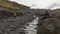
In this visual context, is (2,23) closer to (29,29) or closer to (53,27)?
(29,29)

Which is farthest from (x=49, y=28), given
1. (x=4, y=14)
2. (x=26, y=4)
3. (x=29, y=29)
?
(x=26, y=4)

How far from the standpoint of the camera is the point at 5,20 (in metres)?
39.9

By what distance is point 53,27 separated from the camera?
2655cm

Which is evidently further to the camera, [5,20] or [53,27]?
[5,20]

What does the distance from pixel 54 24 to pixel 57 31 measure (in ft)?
6.49

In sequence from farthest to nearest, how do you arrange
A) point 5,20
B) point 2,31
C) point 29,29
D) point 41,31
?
point 5,20
point 29,29
point 2,31
point 41,31

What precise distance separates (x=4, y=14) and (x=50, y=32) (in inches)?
798

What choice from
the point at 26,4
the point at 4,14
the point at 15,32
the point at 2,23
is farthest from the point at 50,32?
the point at 26,4

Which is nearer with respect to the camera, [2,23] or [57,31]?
[57,31]

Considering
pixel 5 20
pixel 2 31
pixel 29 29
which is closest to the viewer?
→ pixel 2 31

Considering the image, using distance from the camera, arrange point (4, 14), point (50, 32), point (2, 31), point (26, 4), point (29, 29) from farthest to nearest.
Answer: point (26, 4) < point (4, 14) < point (29, 29) < point (2, 31) < point (50, 32)

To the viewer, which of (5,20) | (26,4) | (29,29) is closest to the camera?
(29,29)

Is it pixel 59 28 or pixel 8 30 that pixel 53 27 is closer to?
Result: pixel 59 28

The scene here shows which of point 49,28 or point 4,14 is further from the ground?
point 4,14
